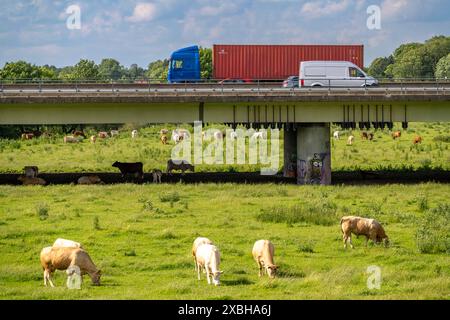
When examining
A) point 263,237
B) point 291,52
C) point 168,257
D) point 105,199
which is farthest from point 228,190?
point 291,52

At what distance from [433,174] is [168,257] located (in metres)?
29.2

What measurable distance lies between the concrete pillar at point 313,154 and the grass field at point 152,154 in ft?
25.6

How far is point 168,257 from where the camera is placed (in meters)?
27.5

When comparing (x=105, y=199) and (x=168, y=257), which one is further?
(x=105, y=199)

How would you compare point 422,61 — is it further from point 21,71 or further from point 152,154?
point 152,154

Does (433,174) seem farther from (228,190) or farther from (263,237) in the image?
(263,237)

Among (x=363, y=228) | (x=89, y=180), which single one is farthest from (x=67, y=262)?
(x=89, y=180)

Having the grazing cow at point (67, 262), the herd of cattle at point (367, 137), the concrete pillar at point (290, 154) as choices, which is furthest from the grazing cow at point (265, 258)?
the herd of cattle at point (367, 137)

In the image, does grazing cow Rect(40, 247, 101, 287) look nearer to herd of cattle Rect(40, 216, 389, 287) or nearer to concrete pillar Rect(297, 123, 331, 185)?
herd of cattle Rect(40, 216, 389, 287)

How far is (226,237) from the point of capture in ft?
101

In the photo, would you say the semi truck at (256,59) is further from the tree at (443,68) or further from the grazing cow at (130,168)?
the tree at (443,68)

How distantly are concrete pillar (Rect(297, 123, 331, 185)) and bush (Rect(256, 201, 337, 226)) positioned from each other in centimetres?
1144

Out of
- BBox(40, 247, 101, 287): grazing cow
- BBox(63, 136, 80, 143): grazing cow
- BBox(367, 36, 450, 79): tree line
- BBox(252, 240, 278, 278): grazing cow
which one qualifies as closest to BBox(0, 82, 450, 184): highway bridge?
BBox(252, 240, 278, 278): grazing cow

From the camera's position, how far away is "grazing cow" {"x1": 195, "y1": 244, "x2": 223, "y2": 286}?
2361 cm
